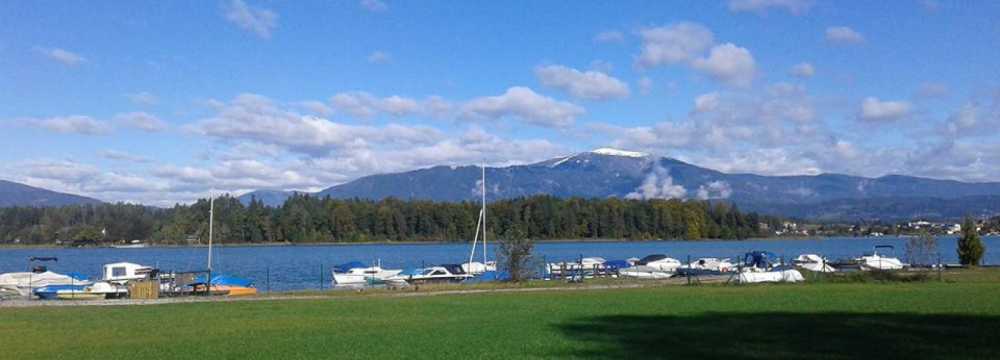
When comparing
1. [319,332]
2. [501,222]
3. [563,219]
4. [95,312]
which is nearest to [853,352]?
[319,332]

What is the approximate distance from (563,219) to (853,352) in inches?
6109

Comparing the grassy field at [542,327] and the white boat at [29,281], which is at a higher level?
the white boat at [29,281]

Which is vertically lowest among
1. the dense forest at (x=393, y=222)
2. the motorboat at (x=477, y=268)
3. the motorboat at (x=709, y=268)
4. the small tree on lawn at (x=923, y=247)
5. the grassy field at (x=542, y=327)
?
the grassy field at (x=542, y=327)

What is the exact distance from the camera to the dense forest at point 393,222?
171 m

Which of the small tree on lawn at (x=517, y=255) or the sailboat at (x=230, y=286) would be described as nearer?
the sailboat at (x=230, y=286)

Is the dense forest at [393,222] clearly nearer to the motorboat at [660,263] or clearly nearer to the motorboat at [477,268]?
the motorboat at [660,263]

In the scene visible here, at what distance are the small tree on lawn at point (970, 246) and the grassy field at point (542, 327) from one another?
2579 centimetres

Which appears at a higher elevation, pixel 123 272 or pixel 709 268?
pixel 123 272

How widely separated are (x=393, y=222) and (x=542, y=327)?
15219 cm

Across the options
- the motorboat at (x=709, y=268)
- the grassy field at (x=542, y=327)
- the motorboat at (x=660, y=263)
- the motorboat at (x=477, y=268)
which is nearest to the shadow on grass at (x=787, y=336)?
the grassy field at (x=542, y=327)

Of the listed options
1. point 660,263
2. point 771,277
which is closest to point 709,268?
point 660,263

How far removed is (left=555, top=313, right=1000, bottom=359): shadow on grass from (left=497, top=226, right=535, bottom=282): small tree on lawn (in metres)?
24.7

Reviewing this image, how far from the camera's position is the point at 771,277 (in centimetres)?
5184

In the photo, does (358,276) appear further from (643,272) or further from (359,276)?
(643,272)
